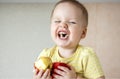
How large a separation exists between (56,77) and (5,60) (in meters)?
0.63

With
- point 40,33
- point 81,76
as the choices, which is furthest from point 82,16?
point 40,33

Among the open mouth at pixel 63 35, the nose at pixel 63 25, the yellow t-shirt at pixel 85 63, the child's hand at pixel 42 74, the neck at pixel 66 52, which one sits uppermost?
the nose at pixel 63 25

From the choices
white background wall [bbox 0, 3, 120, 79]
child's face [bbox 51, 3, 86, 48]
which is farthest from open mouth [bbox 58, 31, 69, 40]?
white background wall [bbox 0, 3, 120, 79]

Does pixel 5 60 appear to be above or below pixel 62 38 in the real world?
below

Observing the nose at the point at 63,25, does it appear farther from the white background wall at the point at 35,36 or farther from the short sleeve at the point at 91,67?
the white background wall at the point at 35,36

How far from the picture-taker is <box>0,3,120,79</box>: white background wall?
119 cm

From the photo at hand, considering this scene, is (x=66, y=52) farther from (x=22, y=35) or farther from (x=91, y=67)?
(x=22, y=35)

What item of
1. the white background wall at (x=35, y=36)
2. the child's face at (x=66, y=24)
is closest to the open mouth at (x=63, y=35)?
the child's face at (x=66, y=24)

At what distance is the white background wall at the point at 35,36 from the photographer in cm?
119

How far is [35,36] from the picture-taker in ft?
4.00

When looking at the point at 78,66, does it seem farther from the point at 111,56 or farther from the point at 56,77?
the point at 111,56

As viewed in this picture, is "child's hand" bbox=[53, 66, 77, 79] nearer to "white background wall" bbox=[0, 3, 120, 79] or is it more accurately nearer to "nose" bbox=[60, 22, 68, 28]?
"nose" bbox=[60, 22, 68, 28]

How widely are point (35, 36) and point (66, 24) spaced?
23.3 inches

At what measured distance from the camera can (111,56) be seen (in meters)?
1.20
